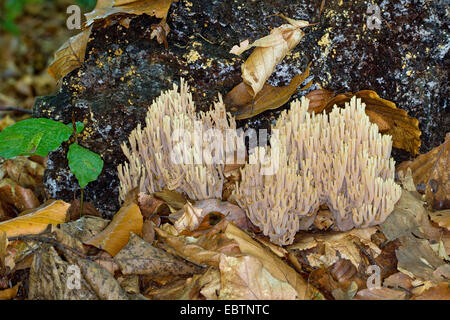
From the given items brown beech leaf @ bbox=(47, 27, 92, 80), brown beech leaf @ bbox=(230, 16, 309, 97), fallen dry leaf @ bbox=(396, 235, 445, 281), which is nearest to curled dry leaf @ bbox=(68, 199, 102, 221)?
brown beech leaf @ bbox=(47, 27, 92, 80)

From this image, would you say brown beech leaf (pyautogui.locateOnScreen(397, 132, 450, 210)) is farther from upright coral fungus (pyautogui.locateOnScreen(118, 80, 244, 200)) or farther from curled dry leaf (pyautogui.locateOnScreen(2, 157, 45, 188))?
curled dry leaf (pyautogui.locateOnScreen(2, 157, 45, 188))

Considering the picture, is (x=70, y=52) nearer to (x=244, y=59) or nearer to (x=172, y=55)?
(x=172, y=55)

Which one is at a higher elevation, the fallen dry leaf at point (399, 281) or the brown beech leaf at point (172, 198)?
the brown beech leaf at point (172, 198)

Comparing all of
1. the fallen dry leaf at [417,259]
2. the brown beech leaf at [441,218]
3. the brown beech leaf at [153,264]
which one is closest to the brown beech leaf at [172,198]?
the brown beech leaf at [153,264]

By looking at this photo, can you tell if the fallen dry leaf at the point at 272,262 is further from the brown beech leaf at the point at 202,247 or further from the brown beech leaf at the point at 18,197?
the brown beech leaf at the point at 18,197

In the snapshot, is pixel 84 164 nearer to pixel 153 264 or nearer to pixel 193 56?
pixel 153 264

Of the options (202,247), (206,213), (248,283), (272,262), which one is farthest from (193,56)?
(248,283)
